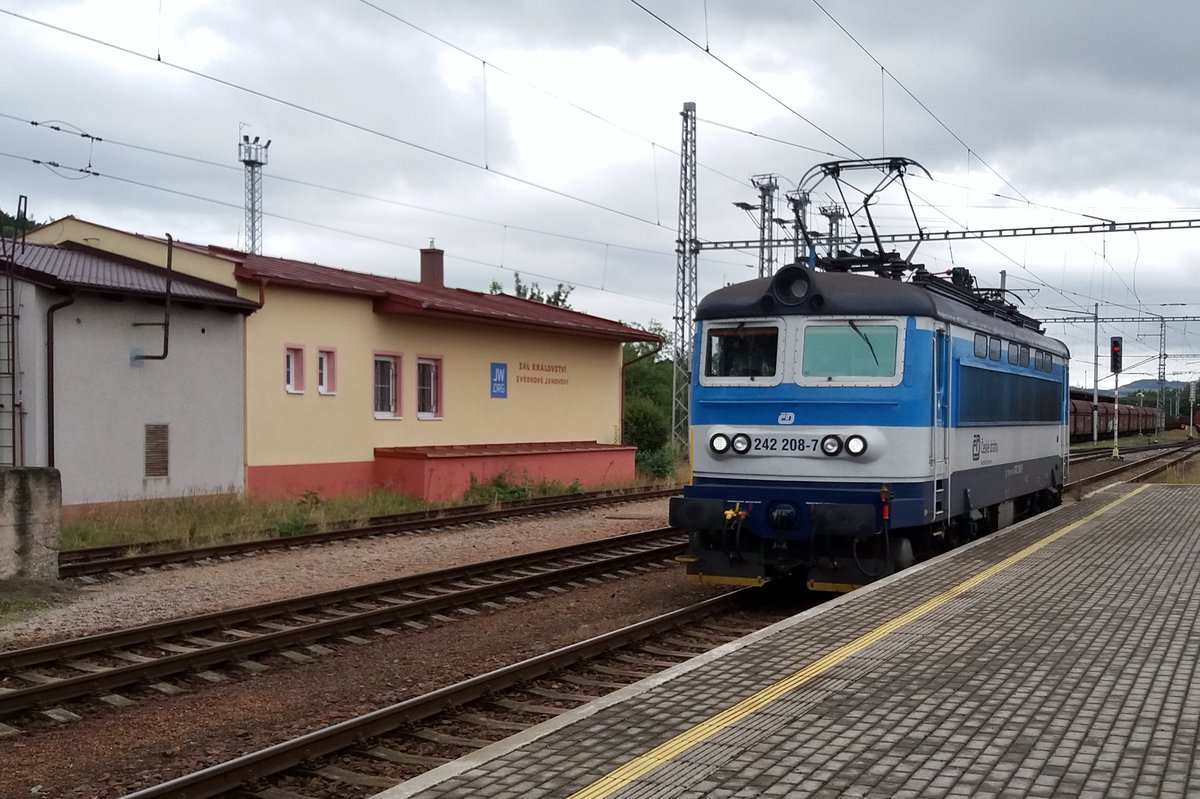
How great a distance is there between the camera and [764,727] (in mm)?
5797

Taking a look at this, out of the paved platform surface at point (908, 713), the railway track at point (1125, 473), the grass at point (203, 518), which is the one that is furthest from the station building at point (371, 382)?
the paved platform surface at point (908, 713)

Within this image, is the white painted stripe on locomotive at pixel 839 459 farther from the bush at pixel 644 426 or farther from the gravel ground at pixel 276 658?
the bush at pixel 644 426

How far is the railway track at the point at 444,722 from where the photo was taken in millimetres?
5762

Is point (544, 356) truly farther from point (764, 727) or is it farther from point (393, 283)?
point (764, 727)

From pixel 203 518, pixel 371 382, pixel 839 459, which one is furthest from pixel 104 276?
pixel 839 459

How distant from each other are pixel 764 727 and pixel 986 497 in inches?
314

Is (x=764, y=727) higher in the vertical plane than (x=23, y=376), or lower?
lower

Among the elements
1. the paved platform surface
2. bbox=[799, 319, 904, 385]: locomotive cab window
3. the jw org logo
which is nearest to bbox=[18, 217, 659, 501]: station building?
bbox=[799, 319, 904, 385]: locomotive cab window

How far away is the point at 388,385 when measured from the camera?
22.8m

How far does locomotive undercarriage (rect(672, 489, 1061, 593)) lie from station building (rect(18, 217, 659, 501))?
10.1 metres

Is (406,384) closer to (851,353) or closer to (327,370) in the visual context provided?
(327,370)

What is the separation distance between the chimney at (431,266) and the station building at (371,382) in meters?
1.20

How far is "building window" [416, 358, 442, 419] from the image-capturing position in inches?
926

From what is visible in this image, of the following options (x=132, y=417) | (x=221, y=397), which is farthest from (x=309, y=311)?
(x=132, y=417)
